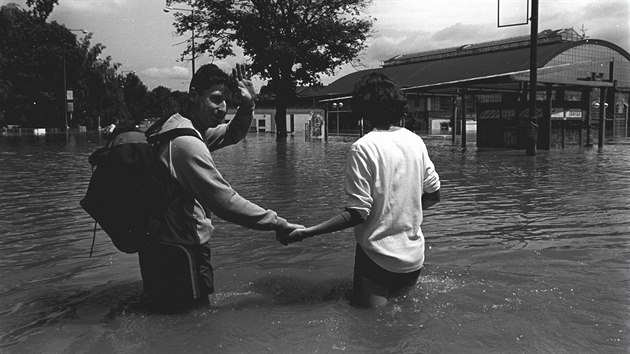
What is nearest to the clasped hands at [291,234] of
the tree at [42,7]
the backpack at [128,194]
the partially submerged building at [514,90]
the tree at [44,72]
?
the backpack at [128,194]

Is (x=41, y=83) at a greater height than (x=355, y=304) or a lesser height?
greater

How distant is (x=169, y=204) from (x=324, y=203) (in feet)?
18.2

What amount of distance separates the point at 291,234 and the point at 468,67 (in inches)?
2691

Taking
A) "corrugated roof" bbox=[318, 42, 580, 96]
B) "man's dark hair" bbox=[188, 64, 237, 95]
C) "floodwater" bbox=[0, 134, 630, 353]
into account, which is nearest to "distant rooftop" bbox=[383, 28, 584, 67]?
"corrugated roof" bbox=[318, 42, 580, 96]

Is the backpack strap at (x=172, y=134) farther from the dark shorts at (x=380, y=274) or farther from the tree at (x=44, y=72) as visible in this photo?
the tree at (x=44, y=72)

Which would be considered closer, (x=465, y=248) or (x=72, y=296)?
(x=72, y=296)

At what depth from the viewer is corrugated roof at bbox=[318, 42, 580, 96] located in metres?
60.7

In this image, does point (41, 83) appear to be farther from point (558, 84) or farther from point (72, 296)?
point (72, 296)

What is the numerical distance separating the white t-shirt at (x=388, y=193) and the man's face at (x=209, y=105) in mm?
816

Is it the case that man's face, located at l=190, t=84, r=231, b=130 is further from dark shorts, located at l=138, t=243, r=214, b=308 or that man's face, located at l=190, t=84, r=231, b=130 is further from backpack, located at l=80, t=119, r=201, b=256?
dark shorts, located at l=138, t=243, r=214, b=308

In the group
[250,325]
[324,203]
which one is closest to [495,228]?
[324,203]

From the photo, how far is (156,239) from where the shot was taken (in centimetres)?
338

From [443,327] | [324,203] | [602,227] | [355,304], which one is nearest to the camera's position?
[443,327]

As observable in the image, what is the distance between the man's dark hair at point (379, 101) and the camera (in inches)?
137
